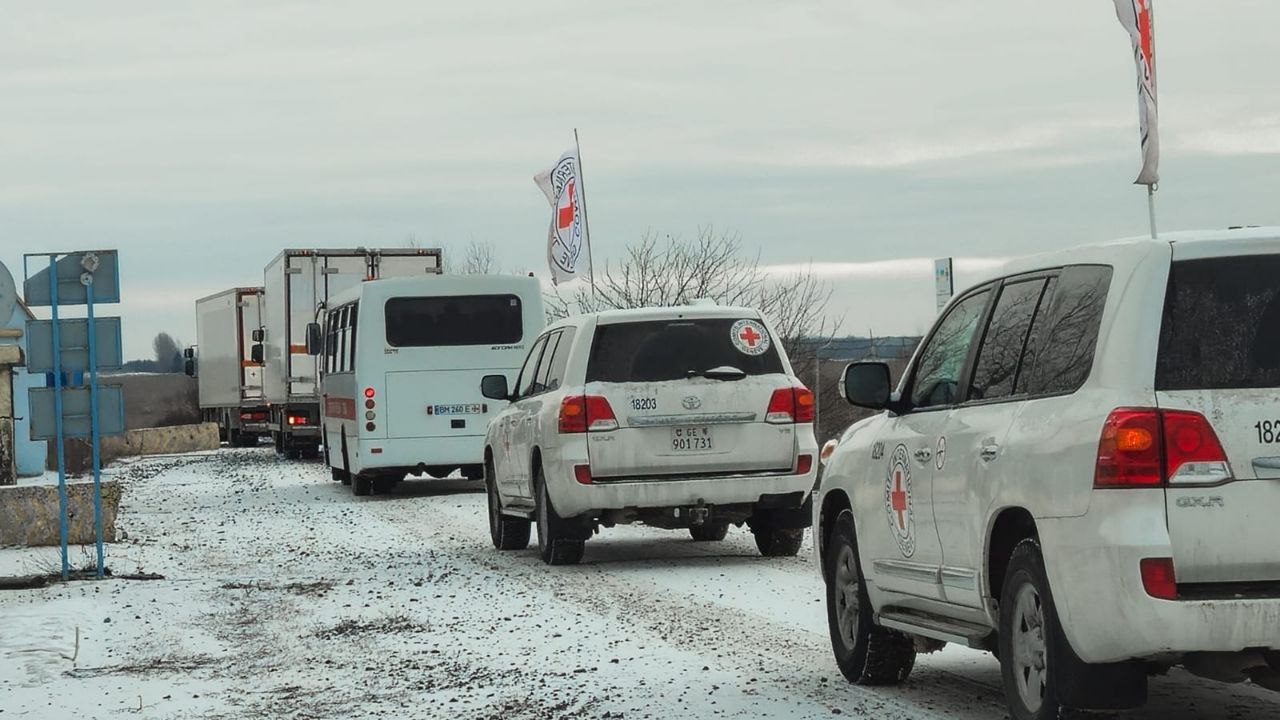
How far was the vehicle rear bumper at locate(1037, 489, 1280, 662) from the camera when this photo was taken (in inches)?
243

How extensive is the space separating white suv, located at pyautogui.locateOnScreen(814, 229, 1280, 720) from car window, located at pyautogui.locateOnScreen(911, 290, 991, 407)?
1.47 feet

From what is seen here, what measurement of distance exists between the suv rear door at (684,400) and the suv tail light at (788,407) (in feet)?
0.11

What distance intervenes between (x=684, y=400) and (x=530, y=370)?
267 cm

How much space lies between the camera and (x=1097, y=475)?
6.32 meters

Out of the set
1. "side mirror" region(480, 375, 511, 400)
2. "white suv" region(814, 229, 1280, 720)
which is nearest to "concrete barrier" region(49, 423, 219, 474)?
"side mirror" region(480, 375, 511, 400)

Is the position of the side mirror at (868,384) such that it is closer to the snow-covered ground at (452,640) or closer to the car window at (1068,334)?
the car window at (1068,334)

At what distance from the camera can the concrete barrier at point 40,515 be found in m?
18.4

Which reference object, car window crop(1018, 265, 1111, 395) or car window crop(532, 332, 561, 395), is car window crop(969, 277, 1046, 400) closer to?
car window crop(1018, 265, 1111, 395)

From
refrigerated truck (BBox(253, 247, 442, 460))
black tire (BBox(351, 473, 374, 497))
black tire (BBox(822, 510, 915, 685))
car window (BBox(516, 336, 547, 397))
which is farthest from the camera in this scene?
refrigerated truck (BBox(253, 247, 442, 460))

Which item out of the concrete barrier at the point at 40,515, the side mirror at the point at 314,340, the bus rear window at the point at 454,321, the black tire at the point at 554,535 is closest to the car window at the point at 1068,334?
the black tire at the point at 554,535

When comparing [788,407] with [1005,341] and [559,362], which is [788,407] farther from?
[1005,341]

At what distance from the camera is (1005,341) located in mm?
7645

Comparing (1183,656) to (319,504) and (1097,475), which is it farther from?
(319,504)

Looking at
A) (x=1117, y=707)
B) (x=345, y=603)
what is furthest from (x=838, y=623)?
(x=345, y=603)
